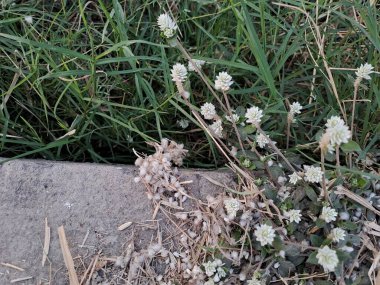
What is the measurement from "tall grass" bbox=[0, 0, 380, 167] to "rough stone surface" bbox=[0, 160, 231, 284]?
10 centimetres

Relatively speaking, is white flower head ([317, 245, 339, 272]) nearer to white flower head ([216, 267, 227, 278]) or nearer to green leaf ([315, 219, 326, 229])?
green leaf ([315, 219, 326, 229])

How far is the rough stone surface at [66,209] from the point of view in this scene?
61.7 inches

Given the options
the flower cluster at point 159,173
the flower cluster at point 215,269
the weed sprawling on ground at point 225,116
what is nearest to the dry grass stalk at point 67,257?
the weed sprawling on ground at point 225,116

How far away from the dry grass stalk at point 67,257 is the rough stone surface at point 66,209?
0.05 ft

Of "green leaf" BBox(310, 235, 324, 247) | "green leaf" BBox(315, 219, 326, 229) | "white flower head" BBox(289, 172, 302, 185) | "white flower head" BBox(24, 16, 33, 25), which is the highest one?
"white flower head" BBox(24, 16, 33, 25)

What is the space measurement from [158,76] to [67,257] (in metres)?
0.65

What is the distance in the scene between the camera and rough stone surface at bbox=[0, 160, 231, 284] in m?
1.57

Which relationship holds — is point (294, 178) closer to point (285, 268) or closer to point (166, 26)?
point (285, 268)

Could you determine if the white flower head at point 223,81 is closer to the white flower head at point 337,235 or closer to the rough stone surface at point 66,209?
the rough stone surface at point 66,209

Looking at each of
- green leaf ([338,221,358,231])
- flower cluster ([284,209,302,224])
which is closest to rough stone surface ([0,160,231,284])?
flower cluster ([284,209,302,224])

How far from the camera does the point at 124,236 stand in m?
1.60

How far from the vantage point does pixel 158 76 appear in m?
1.81

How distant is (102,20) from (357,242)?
1.16m

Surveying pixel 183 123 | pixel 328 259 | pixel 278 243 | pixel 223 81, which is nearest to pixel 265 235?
pixel 278 243
